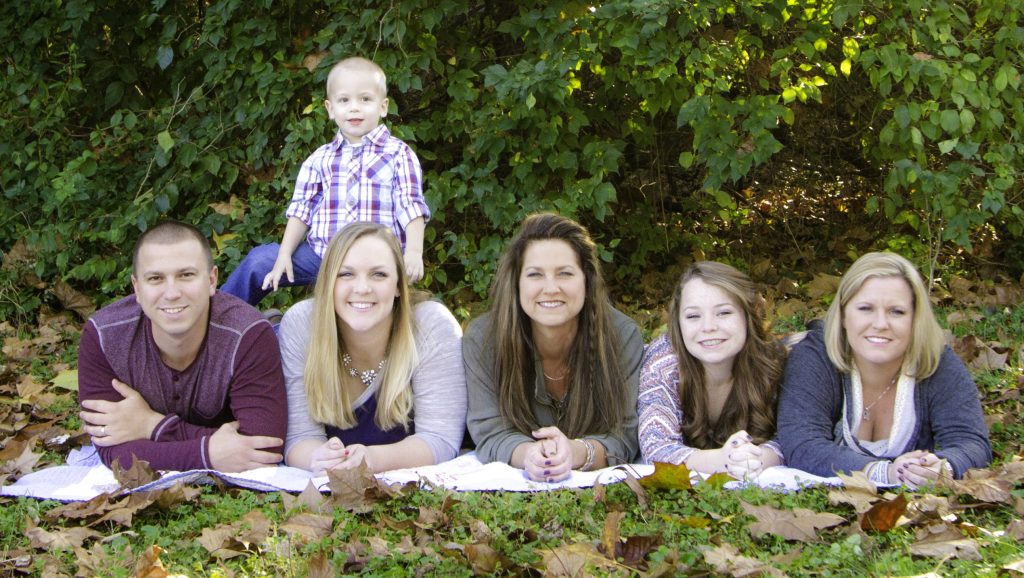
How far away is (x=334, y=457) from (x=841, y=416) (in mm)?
1946

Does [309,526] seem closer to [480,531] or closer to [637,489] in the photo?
[480,531]

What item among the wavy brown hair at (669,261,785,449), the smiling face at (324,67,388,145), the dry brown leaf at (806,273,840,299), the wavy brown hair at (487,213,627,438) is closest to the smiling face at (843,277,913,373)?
the wavy brown hair at (669,261,785,449)

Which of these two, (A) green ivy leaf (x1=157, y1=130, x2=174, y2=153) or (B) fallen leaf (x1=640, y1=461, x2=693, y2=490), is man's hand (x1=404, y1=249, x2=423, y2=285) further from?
(A) green ivy leaf (x1=157, y1=130, x2=174, y2=153)

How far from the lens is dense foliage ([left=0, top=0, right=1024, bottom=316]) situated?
6.04m

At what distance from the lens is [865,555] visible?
9.86 ft

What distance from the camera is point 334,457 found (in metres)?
3.97

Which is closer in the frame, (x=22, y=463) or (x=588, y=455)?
(x=588, y=455)

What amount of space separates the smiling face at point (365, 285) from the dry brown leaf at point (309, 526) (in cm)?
95

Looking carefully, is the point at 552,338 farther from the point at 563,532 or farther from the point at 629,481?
the point at 563,532

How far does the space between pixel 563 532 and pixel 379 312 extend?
130 cm

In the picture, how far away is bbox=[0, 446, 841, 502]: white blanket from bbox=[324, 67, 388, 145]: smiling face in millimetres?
1733

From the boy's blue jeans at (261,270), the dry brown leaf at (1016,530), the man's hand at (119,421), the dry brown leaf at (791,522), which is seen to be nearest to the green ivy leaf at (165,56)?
the boy's blue jeans at (261,270)

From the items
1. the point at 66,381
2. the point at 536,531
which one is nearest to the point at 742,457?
the point at 536,531

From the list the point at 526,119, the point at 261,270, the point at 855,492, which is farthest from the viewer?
the point at 526,119
